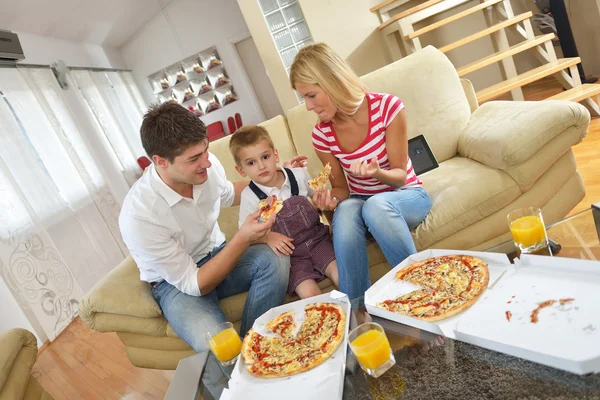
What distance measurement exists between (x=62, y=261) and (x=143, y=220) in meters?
2.85

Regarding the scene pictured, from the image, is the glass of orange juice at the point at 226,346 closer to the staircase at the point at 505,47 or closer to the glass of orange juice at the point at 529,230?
the glass of orange juice at the point at 529,230

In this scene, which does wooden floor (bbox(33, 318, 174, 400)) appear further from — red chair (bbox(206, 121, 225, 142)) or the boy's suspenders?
red chair (bbox(206, 121, 225, 142))

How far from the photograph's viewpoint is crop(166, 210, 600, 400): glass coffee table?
79 centimetres

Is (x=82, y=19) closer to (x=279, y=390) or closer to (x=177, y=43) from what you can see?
(x=177, y=43)

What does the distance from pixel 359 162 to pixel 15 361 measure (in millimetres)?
1662

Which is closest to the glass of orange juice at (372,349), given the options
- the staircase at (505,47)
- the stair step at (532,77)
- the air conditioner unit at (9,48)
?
the staircase at (505,47)

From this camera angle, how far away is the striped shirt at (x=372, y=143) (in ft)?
5.96

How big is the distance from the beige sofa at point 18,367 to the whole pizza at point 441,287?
5.11ft

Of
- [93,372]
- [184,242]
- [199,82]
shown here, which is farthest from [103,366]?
[199,82]

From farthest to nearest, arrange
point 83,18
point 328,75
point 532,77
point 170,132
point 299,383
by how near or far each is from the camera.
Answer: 1. point 83,18
2. point 532,77
3. point 328,75
4. point 170,132
5. point 299,383

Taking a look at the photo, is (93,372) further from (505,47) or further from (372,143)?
(505,47)

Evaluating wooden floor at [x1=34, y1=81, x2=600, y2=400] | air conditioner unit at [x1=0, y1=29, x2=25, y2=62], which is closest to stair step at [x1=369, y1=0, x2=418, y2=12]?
wooden floor at [x1=34, y1=81, x2=600, y2=400]

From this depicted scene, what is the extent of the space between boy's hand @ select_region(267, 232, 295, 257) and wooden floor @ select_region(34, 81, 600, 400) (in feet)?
3.37

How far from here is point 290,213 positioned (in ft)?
6.22
